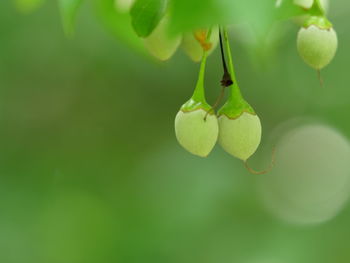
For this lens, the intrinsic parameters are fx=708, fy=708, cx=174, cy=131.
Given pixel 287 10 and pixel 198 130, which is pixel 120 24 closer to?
pixel 198 130

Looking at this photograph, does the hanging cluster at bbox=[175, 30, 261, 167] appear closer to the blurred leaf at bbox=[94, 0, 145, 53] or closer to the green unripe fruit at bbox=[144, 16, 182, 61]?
the green unripe fruit at bbox=[144, 16, 182, 61]

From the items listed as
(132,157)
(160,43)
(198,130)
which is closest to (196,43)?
Result: (160,43)

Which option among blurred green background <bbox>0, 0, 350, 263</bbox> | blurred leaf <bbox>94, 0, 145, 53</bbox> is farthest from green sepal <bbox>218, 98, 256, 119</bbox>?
blurred green background <bbox>0, 0, 350, 263</bbox>

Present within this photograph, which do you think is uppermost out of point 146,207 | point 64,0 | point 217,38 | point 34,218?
point 146,207

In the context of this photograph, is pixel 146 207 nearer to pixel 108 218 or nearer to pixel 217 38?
pixel 108 218

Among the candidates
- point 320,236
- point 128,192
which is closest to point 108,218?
point 128,192
